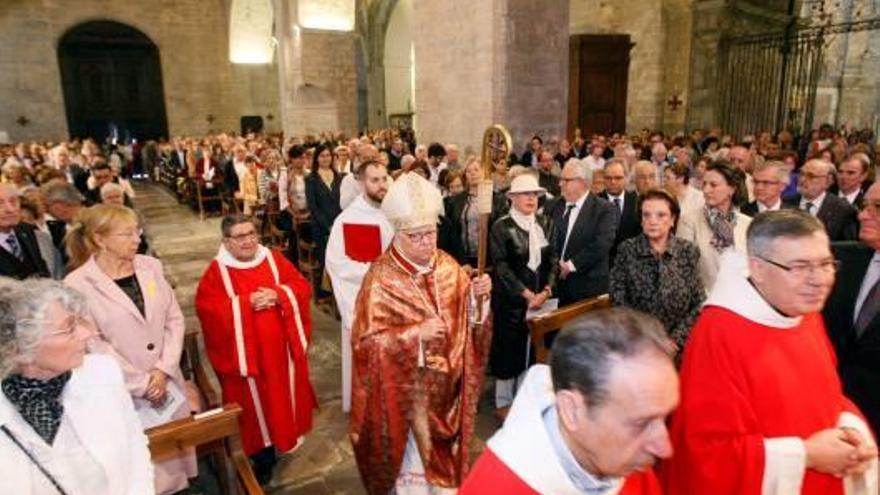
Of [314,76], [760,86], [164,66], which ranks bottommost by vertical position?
[760,86]

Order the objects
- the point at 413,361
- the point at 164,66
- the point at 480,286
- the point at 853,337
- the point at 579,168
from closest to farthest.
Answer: the point at 853,337 → the point at 413,361 → the point at 480,286 → the point at 579,168 → the point at 164,66

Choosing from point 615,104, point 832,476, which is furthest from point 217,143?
point 832,476

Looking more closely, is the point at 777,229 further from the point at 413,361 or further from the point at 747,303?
the point at 413,361

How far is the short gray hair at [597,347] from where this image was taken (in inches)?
52.0

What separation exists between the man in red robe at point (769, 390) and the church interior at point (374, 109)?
0.13 metres

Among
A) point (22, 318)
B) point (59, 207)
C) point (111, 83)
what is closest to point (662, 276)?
point (22, 318)

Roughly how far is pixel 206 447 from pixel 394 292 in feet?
4.16

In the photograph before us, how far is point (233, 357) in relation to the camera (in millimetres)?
3518

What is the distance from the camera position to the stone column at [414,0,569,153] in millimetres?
8195

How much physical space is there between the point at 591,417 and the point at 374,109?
75.1ft

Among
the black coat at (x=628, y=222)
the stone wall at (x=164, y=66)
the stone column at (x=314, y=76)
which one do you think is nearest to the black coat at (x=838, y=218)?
the black coat at (x=628, y=222)

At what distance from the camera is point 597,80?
13.2m

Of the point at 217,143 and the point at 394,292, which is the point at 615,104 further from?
the point at 394,292

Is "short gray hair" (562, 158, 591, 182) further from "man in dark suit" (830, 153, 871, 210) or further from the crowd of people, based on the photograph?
"man in dark suit" (830, 153, 871, 210)
